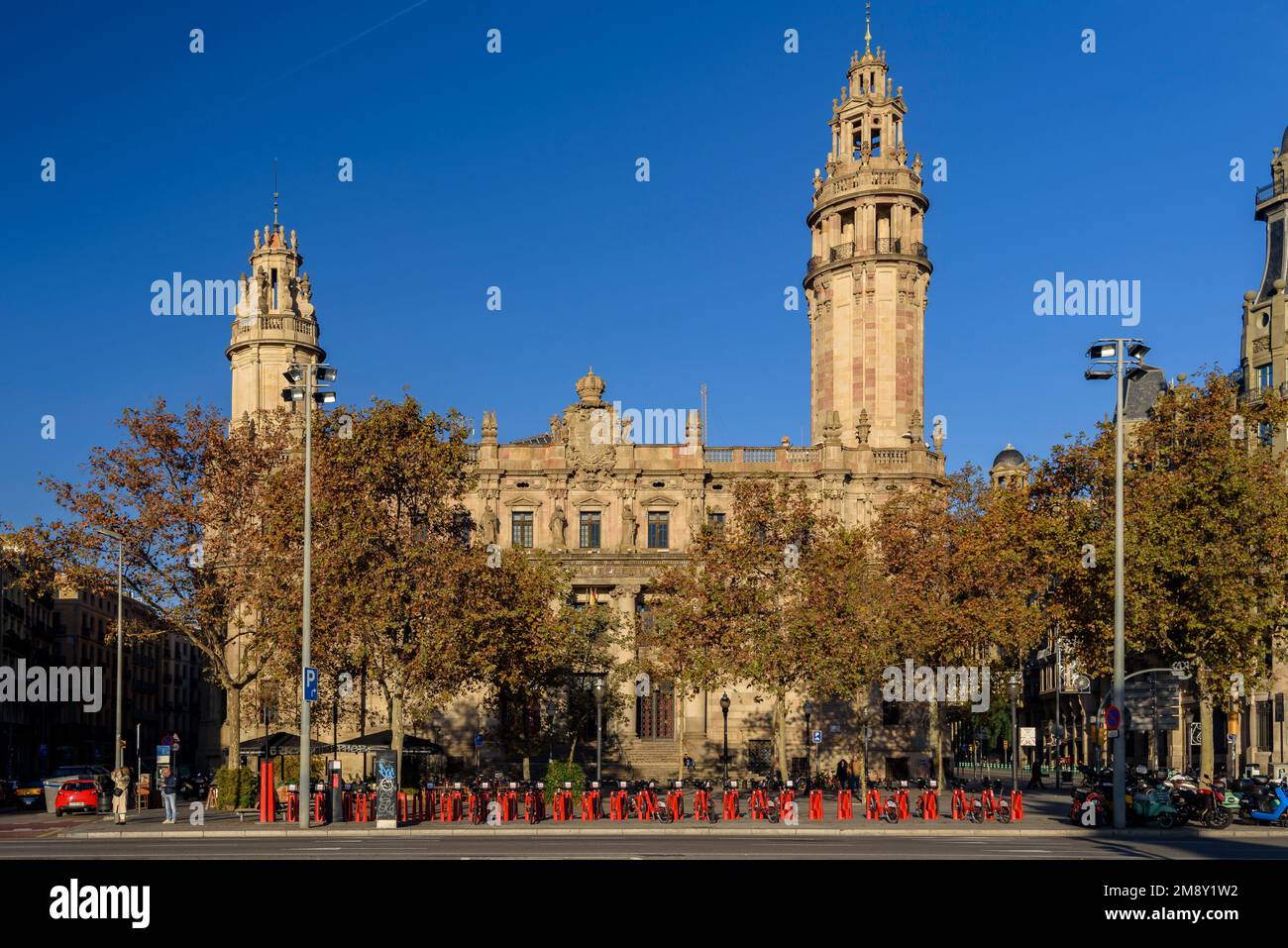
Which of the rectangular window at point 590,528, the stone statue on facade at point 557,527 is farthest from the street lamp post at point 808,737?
the stone statue on facade at point 557,527

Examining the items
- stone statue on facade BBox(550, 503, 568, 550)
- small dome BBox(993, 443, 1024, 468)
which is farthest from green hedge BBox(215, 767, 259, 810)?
small dome BBox(993, 443, 1024, 468)

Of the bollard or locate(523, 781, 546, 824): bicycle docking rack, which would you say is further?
the bollard

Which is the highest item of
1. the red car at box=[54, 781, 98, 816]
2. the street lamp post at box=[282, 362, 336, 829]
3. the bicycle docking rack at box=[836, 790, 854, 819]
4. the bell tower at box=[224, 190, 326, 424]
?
the bell tower at box=[224, 190, 326, 424]

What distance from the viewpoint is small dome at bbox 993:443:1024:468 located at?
146 metres

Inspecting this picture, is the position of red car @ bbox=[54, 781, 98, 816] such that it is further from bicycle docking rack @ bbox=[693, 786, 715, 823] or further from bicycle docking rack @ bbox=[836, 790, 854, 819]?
bicycle docking rack @ bbox=[836, 790, 854, 819]

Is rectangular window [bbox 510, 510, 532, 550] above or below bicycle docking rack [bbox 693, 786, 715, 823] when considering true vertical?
above

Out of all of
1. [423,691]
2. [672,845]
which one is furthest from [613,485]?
[672,845]

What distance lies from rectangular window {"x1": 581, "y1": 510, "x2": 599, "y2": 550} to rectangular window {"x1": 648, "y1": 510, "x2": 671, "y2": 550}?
2.96m

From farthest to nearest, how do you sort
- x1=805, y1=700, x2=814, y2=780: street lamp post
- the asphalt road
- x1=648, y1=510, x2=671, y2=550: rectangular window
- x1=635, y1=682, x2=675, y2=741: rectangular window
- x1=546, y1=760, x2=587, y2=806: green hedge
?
x1=648, y1=510, x2=671, y2=550: rectangular window → x1=635, y1=682, x2=675, y2=741: rectangular window → x1=805, y1=700, x2=814, y2=780: street lamp post → x1=546, y1=760, x2=587, y2=806: green hedge → the asphalt road

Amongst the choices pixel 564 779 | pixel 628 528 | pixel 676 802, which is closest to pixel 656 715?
pixel 628 528

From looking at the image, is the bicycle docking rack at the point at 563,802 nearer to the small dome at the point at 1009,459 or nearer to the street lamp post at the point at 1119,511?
the street lamp post at the point at 1119,511

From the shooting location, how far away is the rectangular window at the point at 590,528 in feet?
A: 245

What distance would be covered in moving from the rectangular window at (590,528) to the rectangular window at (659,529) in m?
2.96

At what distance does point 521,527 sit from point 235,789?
32.1m
